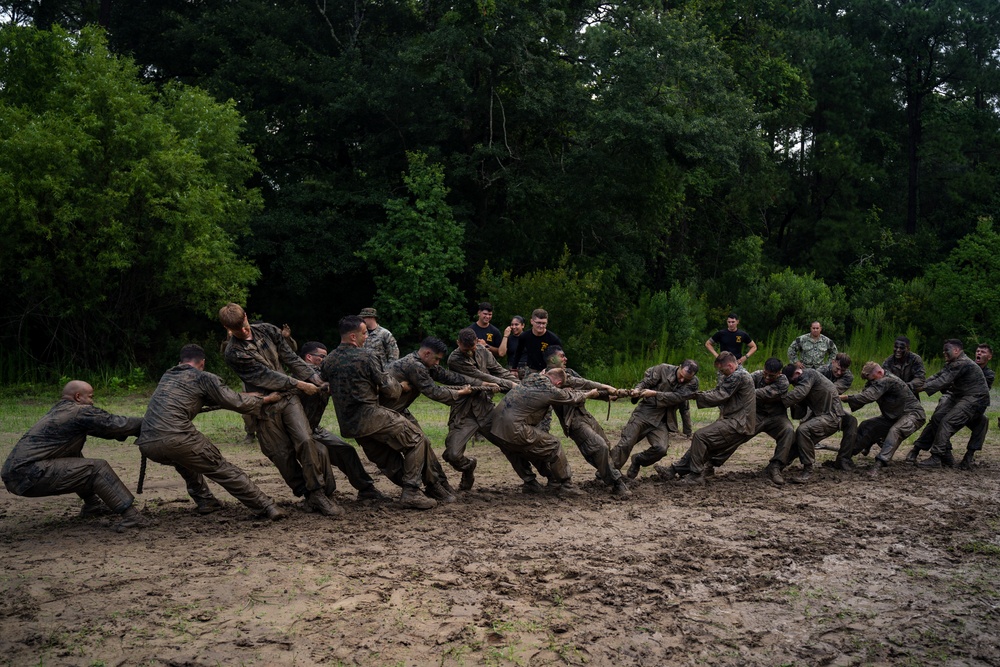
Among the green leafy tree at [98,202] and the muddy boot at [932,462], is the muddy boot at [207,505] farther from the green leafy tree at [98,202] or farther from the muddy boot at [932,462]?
the green leafy tree at [98,202]

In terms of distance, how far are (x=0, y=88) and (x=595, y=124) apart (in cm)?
1407

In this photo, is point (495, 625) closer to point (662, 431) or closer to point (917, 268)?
point (662, 431)

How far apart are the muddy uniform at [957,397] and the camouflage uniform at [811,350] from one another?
2477mm

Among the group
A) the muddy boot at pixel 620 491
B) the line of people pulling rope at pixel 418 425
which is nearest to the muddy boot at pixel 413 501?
the line of people pulling rope at pixel 418 425

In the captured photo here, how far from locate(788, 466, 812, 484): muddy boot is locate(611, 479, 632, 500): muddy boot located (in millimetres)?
2293

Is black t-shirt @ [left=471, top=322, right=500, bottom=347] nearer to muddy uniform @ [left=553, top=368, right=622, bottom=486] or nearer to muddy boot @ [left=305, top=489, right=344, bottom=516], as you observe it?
muddy uniform @ [left=553, top=368, right=622, bottom=486]

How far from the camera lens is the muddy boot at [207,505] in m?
9.40

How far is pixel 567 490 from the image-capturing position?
1052 centimetres

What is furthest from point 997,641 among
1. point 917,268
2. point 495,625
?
point 917,268

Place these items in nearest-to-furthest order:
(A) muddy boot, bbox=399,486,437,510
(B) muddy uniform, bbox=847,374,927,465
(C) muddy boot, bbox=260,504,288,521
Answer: (C) muddy boot, bbox=260,504,288,521
(A) muddy boot, bbox=399,486,437,510
(B) muddy uniform, bbox=847,374,927,465

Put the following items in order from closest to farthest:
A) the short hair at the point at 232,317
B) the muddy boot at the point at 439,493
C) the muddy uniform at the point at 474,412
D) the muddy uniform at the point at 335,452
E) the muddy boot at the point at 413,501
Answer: the short hair at the point at 232,317 → the muddy boot at the point at 413,501 → the muddy uniform at the point at 335,452 → the muddy boot at the point at 439,493 → the muddy uniform at the point at 474,412

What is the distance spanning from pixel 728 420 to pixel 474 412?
2986 millimetres

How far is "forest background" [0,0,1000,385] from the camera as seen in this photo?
20000mm

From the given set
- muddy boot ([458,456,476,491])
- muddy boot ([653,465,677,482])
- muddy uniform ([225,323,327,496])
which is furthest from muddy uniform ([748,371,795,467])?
muddy uniform ([225,323,327,496])
